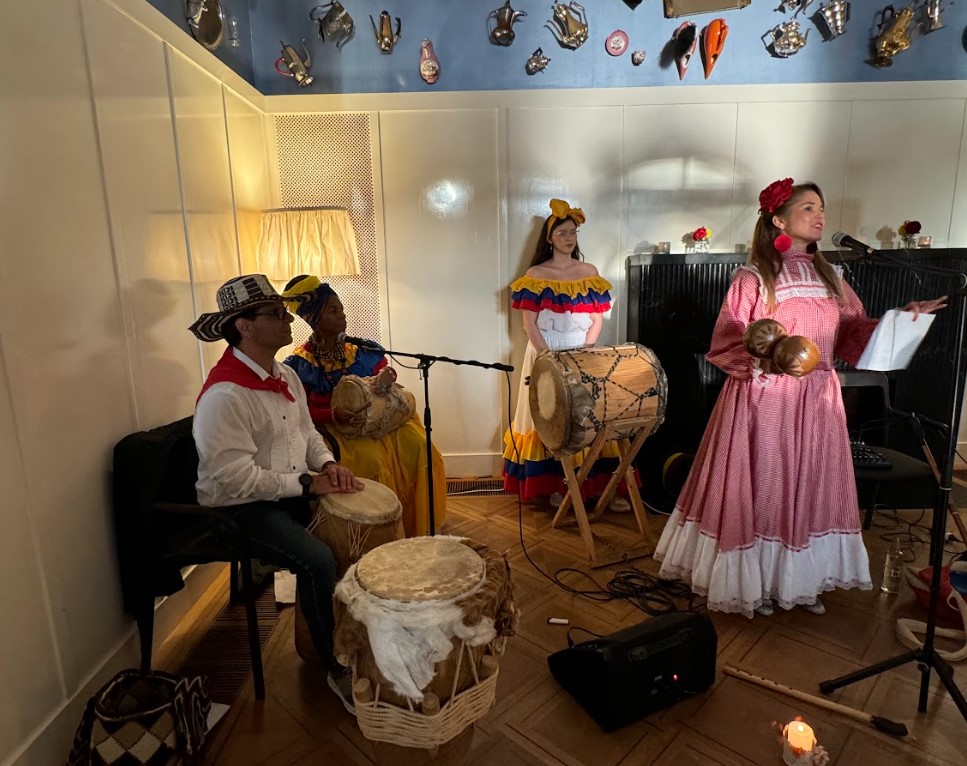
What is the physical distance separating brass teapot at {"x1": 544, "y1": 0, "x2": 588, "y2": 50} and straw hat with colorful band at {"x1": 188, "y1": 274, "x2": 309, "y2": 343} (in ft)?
8.05

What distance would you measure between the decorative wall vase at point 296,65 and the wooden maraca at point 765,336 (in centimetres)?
285

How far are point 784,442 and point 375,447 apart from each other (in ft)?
5.34

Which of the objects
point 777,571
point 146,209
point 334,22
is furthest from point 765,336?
point 334,22

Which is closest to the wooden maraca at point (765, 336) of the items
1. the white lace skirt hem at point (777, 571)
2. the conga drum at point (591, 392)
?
the conga drum at point (591, 392)

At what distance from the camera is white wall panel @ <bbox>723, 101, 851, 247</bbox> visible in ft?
11.1

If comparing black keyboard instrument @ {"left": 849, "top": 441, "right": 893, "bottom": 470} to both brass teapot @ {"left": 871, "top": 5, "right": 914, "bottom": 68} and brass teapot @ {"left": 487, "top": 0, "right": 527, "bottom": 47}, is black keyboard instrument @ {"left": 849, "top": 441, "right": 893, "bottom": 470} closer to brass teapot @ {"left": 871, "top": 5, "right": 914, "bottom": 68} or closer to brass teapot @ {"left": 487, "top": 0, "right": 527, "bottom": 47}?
brass teapot @ {"left": 871, "top": 5, "right": 914, "bottom": 68}

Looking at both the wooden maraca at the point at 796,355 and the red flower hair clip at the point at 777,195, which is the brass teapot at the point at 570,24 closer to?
the red flower hair clip at the point at 777,195

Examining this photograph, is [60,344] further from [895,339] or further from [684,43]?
[684,43]

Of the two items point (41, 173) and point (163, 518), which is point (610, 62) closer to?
point (41, 173)

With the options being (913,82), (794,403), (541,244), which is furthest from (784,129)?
(794,403)

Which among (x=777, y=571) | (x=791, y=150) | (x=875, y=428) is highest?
(x=791, y=150)

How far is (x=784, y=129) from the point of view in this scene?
3.41m

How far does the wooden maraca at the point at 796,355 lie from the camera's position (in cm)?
183

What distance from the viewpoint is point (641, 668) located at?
167 centimetres
